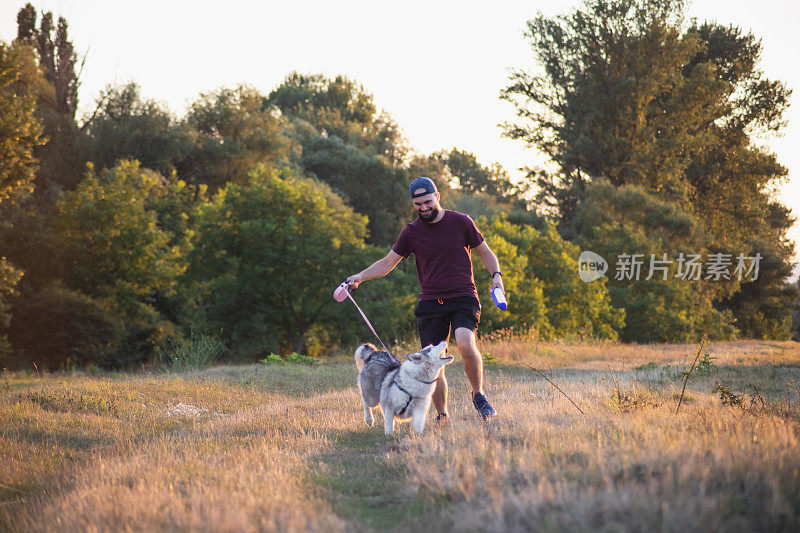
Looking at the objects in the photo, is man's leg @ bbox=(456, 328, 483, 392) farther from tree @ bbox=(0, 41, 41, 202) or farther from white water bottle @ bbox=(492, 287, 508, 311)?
tree @ bbox=(0, 41, 41, 202)

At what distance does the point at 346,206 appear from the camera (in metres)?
38.2

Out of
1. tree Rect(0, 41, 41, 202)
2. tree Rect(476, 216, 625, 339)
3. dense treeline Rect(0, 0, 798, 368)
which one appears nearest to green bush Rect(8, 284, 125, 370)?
dense treeline Rect(0, 0, 798, 368)

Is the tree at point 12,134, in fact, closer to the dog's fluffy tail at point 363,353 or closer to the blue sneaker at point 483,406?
the dog's fluffy tail at point 363,353

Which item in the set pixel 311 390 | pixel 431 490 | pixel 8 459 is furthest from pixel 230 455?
pixel 311 390

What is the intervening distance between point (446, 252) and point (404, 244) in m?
0.50

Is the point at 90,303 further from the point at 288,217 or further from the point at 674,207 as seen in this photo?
the point at 674,207

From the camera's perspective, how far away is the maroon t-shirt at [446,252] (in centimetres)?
632

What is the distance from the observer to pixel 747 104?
4172cm

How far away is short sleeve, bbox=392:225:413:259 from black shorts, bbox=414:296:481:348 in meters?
0.56

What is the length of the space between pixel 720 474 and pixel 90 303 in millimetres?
21977

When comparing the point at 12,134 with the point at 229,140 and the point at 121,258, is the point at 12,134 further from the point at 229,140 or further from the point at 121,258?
the point at 229,140

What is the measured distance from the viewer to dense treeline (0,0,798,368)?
23.3 metres

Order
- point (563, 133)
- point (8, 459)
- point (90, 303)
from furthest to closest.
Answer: point (563, 133) < point (90, 303) < point (8, 459)

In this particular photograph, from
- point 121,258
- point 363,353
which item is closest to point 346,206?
point 121,258
